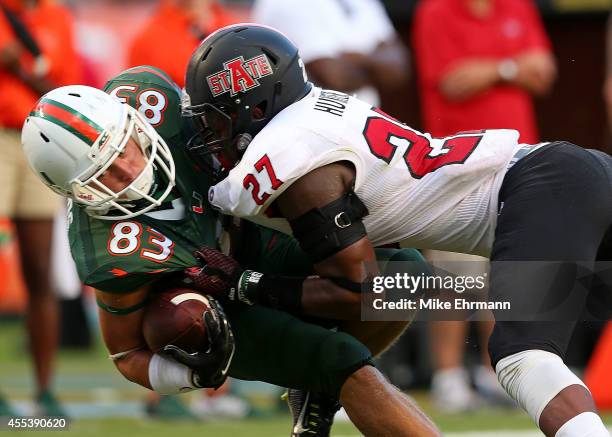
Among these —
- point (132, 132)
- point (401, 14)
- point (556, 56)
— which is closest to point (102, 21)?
point (401, 14)

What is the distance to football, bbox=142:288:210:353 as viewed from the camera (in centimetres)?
377

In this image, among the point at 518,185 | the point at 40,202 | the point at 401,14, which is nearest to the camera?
the point at 518,185

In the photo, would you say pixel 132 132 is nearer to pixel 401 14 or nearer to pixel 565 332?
pixel 565 332

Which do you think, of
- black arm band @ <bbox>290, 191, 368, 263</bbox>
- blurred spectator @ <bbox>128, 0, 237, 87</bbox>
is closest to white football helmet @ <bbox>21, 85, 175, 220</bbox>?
black arm band @ <bbox>290, 191, 368, 263</bbox>

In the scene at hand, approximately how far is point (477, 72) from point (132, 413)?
97.5 inches

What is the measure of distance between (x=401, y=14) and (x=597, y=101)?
1461 mm

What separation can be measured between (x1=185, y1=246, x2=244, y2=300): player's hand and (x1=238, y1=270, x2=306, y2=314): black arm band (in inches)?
2.0

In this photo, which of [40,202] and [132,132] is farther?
[40,202]

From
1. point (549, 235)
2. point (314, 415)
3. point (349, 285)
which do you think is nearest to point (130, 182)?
point (349, 285)

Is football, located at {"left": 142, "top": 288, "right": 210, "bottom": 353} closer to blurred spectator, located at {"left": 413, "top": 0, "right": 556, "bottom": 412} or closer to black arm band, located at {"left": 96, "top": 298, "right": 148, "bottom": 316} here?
black arm band, located at {"left": 96, "top": 298, "right": 148, "bottom": 316}

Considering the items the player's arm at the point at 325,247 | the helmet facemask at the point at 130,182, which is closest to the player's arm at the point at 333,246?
the player's arm at the point at 325,247

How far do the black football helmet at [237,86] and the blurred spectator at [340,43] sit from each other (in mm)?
2091

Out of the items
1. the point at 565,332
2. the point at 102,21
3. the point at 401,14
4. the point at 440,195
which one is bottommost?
the point at 102,21

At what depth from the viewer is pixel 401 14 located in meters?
7.90
